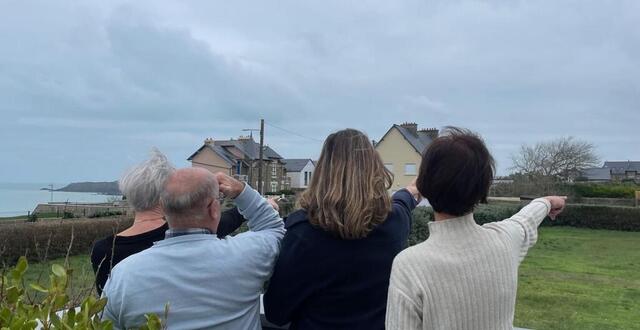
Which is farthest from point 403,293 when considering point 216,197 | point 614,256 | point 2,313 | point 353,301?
point 614,256

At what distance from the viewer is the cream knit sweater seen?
155 centimetres

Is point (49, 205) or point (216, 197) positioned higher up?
point (216, 197)

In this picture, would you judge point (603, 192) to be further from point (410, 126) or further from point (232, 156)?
point (232, 156)

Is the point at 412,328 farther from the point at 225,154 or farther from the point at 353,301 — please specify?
the point at 225,154

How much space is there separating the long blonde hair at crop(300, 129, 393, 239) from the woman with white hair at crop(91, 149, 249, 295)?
703 mm

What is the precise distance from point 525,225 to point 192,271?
3.93ft

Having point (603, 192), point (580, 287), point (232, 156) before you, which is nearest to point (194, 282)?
point (580, 287)

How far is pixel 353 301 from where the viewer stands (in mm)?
1970

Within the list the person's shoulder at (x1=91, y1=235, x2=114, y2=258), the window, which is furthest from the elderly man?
the window

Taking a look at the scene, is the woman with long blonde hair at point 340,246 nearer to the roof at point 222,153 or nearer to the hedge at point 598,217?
the hedge at point 598,217

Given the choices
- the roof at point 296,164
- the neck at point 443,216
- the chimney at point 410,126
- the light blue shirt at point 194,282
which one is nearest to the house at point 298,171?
the roof at point 296,164

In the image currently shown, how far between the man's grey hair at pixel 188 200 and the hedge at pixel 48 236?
11.5m

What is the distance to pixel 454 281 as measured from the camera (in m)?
1.57

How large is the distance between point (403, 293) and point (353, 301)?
45cm
